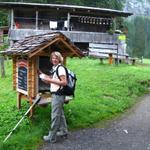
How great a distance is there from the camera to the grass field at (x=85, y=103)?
10211 mm

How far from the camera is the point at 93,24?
33.3 meters

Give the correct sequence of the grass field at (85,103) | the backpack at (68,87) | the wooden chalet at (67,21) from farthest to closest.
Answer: the wooden chalet at (67,21)
the grass field at (85,103)
the backpack at (68,87)

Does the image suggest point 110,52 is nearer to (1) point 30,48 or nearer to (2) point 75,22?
(2) point 75,22

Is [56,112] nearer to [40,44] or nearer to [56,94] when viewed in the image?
[56,94]

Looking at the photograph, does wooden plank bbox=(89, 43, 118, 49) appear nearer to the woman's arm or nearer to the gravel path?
the gravel path

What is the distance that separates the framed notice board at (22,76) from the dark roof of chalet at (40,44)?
398 mm

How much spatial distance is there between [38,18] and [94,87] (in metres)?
17.8

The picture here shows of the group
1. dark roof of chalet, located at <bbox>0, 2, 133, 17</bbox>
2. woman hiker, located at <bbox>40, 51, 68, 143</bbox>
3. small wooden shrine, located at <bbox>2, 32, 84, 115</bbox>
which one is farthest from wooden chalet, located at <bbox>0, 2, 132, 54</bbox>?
woman hiker, located at <bbox>40, 51, 68, 143</bbox>

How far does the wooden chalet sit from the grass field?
9.45 meters

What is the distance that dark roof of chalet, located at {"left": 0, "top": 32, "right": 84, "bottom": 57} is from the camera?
10610 mm

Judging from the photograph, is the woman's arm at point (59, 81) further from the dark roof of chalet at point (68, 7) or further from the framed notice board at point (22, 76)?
the dark roof of chalet at point (68, 7)

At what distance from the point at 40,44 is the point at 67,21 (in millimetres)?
20352

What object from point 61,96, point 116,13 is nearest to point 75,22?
point 116,13

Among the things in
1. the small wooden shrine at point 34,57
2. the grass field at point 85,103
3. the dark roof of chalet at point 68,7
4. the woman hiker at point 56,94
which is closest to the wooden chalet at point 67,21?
the dark roof of chalet at point 68,7
